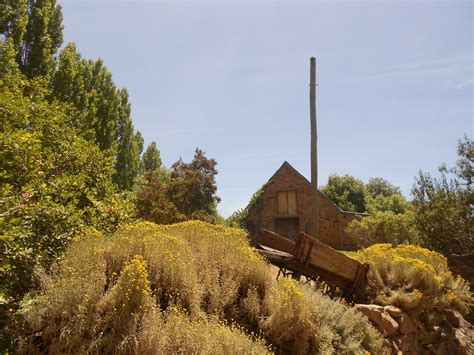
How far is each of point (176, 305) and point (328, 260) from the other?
411 centimetres

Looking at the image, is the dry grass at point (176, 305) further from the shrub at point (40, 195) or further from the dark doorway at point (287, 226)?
the dark doorway at point (287, 226)

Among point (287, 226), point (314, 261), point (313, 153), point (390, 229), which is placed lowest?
point (314, 261)

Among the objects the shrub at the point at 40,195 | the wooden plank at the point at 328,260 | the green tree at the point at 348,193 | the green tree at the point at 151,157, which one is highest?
the green tree at the point at 151,157

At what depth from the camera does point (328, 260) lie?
7766 mm

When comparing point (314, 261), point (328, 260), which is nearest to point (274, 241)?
point (314, 261)

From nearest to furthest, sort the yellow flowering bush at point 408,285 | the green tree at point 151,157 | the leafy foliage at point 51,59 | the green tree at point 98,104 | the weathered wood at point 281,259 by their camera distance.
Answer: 1. the weathered wood at point 281,259
2. the yellow flowering bush at point 408,285
3. the leafy foliage at point 51,59
4. the green tree at point 98,104
5. the green tree at point 151,157

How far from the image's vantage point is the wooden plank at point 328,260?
7516mm

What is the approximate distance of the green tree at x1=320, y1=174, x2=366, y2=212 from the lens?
41219mm

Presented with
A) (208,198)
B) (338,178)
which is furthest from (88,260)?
(338,178)

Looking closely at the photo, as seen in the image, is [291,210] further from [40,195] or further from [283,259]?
[40,195]

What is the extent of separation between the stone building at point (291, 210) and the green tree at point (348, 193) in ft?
49.6

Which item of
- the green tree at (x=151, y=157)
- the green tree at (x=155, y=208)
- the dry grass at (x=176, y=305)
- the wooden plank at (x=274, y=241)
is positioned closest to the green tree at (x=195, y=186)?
the green tree at (x=155, y=208)

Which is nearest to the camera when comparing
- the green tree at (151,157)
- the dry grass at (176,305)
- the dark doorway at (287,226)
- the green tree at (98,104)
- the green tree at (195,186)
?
the dry grass at (176,305)

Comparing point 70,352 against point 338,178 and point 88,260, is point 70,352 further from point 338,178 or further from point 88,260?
point 338,178
